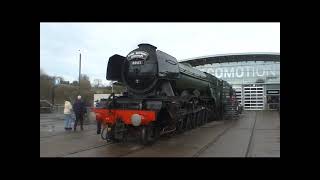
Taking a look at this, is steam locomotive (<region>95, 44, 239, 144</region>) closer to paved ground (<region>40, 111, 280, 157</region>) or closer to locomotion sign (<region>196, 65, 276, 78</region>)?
paved ground (<region>40, 111, 280, 157</region>)

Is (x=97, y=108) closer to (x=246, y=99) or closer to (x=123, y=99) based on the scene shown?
(x=123, y=99)

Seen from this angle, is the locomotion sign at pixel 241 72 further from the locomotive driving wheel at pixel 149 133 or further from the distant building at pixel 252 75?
the locomotive driving wheel at pixel 149 133

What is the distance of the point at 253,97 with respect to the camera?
42969mm

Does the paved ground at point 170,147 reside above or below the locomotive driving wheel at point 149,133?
below

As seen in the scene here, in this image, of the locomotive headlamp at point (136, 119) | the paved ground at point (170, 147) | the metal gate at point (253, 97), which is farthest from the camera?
the metal gate at point (253, 97)

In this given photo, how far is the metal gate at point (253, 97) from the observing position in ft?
139

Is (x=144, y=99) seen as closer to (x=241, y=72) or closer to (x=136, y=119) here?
(x=136, y=119)

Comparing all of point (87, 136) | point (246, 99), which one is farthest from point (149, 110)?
point (246, 99)

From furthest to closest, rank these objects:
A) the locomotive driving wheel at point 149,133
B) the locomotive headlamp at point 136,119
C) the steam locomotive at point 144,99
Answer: the steam locomotive at point 144,99 → the locomotive driving wheel at point 149,133 → the locomotive headlamp at point 136,119

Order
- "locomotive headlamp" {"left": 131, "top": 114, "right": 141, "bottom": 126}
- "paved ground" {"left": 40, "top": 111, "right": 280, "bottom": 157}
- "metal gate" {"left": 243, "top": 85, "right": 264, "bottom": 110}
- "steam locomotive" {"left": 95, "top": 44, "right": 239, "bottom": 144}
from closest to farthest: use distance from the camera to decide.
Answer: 1. "paved ground" {"left": 40, "top": 111, "right": 280, "bottom": 157}
2. "locomotive headlamp" {"left": 131, "top": 114, "right": 141, "bottom": 126}
3. "steam locomotive" {"left": 95, "top": 44, "right": 239, "bottom": 144}
4. "metal gate" {"left": 243, "top": 85, "right": 264, "bottom": 110}

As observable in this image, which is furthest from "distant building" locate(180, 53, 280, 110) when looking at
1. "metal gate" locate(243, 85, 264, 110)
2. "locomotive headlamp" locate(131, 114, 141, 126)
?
"locomotive headlamp" locate(131, 114, 141, 126)

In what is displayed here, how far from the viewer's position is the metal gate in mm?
Result: 42375

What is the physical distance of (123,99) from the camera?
12594 mm

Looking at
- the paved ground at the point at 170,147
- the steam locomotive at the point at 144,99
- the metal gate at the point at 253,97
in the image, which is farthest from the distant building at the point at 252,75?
the steam locomotive at the point at 144,99
